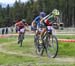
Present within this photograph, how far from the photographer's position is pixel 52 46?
1470 cm

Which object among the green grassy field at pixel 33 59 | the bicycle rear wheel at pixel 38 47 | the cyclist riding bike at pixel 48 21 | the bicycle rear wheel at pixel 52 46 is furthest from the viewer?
the bicycle rear wheel at pixel 38 47

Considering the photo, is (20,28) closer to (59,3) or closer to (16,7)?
(59,3)

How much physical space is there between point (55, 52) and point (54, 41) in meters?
0.42

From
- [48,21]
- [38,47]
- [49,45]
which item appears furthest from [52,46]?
[38,47]

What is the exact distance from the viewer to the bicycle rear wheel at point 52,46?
1439 cm

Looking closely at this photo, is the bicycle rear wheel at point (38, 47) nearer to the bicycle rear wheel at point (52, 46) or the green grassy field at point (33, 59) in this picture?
the green grassy field at point (33, 59)

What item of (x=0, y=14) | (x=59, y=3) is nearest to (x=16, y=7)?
(x=0, y=14)

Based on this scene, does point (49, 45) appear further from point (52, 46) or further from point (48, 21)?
point (48, 21)

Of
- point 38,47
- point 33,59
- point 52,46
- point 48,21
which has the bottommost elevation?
point 33,59

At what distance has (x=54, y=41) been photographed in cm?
1452

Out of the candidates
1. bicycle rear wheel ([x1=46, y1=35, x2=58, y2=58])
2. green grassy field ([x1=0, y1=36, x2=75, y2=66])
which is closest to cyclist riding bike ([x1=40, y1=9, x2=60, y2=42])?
bicycle rear wheel ([x1=46, y1=35, x2=58, y2=58])

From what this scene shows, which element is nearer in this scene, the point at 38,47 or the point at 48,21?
the point at 48,21

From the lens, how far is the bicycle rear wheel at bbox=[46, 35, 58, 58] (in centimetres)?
1439

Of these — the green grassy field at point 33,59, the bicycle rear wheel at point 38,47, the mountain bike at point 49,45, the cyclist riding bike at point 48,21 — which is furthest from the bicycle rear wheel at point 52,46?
the bicycle rear wheel at point 38,47
